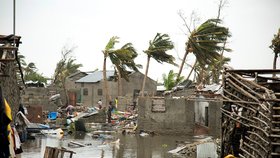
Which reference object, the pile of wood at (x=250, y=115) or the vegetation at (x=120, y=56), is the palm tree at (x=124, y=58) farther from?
the pile of wood at (x=250, y=115)

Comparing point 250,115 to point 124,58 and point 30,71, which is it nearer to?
point 124,58

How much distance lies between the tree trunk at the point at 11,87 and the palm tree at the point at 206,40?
20.4m

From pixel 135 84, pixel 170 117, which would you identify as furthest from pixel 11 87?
pixel 135 84

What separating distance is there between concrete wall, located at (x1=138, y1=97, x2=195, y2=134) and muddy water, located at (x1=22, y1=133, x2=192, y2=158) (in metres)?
0.95

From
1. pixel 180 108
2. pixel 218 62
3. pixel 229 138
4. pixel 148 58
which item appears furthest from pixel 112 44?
pixel 229 138

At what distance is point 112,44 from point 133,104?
534 cm

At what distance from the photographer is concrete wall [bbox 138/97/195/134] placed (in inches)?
831

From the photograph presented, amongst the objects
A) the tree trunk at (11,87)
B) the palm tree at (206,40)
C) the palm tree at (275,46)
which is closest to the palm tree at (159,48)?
the palm tree at (206,40)

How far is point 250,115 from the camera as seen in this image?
8.66 metres

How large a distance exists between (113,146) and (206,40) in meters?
17.6

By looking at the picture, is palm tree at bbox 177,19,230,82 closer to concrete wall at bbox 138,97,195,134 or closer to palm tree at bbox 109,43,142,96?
palm tree at bbox 109,43,142,96

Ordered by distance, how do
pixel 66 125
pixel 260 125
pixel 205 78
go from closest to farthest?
pixel 260 125 → pixel 66 125 → pixel 205 78

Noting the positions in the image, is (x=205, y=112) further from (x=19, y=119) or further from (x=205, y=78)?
(x=205, y=78)

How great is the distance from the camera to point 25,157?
13.4 metres
